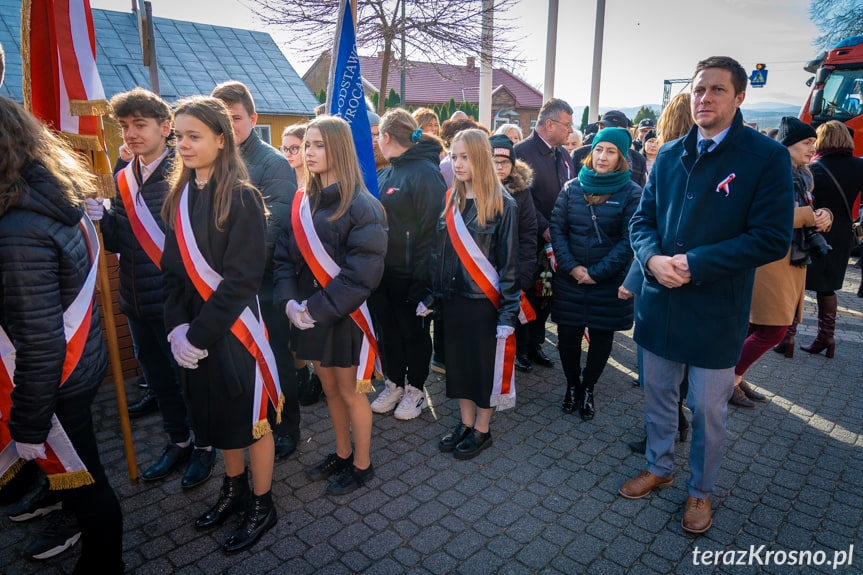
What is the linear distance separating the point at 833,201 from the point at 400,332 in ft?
14.4

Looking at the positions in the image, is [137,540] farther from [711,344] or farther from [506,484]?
[711,344]

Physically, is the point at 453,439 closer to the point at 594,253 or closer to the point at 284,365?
the point at 284,365

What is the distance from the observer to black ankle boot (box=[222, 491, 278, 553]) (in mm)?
2701

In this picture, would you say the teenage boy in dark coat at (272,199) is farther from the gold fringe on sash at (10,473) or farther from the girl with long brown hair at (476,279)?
the gold fringe on sash at (10,473)

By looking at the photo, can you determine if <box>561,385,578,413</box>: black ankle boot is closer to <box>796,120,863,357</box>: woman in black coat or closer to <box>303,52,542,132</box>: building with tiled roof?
<box>796,120,863,357</box>: woman in black coat

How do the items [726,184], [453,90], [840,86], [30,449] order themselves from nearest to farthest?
[30,449]
[726,184]
[840,86]
[453,90]

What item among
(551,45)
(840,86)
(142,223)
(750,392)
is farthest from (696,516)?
(551,45)

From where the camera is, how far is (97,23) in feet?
59.2

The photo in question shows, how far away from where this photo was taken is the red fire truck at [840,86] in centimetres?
1037

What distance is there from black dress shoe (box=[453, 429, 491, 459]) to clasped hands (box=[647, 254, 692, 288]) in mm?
1607

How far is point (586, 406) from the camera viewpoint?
414 cm

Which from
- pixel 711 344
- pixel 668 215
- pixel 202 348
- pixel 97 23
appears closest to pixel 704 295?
pixel 711 344

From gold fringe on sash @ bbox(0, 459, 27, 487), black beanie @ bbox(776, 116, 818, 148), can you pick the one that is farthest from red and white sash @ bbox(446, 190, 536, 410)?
black beanie @ bbox(776, 116, 818, 148)

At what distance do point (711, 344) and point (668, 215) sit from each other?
2.27 ft
